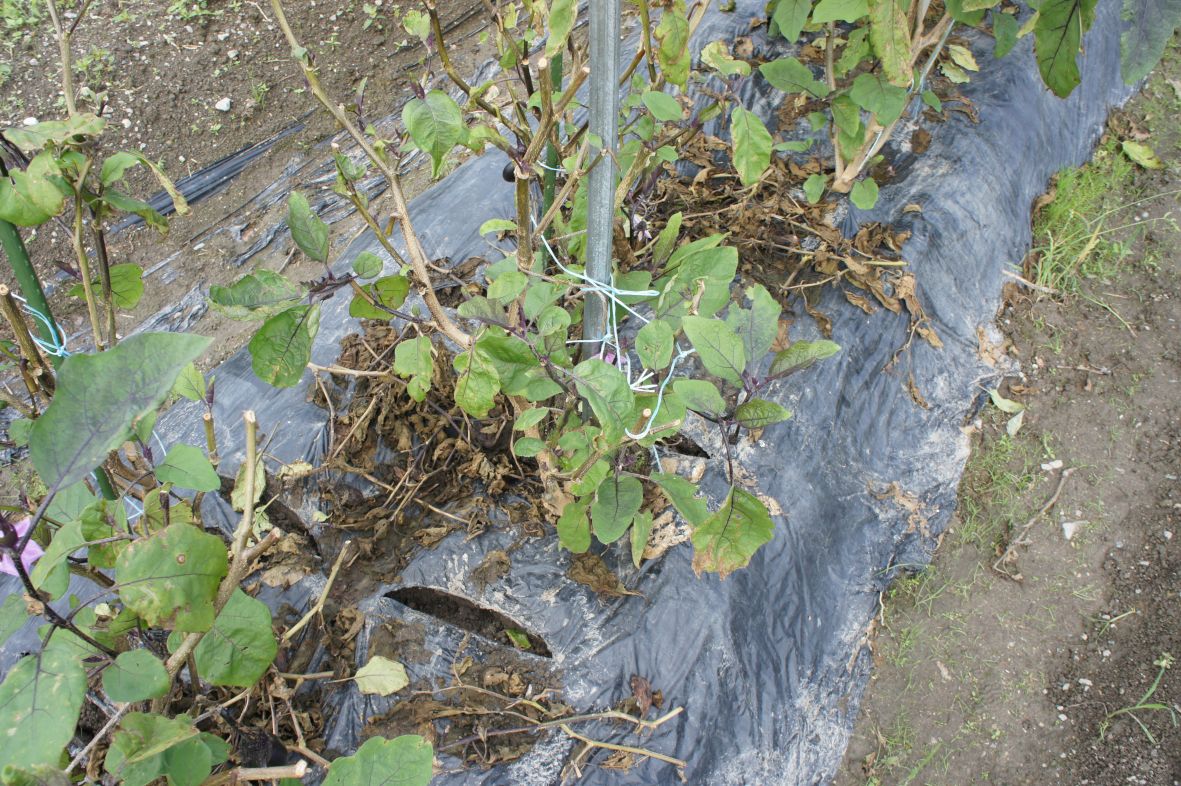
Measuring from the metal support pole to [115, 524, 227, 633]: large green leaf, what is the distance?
2.48 feet

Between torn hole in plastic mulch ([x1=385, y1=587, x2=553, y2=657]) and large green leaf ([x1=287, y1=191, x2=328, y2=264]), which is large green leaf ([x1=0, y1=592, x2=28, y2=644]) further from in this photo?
torn hole in plastic mulch ([x1=385, y1=587, x2=553, y2=657])

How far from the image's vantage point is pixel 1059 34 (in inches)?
51.7

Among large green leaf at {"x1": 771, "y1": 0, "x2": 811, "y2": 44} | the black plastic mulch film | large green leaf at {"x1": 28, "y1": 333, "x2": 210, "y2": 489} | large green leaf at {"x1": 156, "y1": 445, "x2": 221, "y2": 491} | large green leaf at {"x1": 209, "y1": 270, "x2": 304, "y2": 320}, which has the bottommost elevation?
the black plastic mulch film

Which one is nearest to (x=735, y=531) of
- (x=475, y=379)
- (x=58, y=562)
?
(x=475, y=379)

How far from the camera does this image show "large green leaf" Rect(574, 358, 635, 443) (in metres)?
1.08

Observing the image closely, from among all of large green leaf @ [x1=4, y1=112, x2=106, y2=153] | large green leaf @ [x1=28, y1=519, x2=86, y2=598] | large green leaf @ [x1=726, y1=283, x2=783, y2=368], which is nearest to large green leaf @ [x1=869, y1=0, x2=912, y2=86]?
large green leaf @ [x1=726, y1=283, x2=783, y2=368]

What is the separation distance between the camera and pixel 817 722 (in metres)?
1.69

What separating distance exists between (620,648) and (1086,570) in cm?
161

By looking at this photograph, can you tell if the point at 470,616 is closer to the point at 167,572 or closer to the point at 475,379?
the point at 475,379

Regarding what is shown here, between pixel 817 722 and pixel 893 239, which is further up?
pixel 893 239

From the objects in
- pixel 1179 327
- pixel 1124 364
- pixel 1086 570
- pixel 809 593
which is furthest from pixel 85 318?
pixel 1179 327

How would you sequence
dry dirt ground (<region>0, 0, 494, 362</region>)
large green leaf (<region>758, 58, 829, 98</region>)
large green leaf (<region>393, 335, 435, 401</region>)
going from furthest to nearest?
dry dirt ground (<region>0, 0, 494, 362</region>)
large green leaf (<region>758, 58, 829, 98</region>)
large green leaf (<region>393, 335, 435, 401</region>)

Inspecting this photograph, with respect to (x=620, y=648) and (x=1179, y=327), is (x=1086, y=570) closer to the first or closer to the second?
(x=1179, y=327)

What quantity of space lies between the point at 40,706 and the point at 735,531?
92 cm
